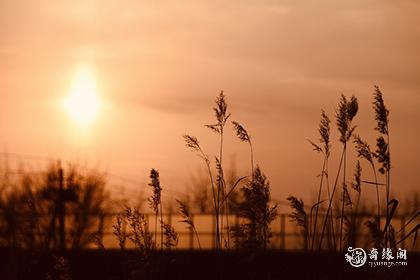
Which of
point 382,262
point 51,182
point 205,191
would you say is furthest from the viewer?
point 205,191

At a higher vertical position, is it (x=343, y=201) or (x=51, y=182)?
(x=51, y=182)

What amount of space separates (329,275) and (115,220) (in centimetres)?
154

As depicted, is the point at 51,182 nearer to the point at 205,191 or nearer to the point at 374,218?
the point at 205,191

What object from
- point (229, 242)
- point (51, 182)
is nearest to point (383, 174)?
point (229, 242)

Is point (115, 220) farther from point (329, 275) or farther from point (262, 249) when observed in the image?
point (329, 275)

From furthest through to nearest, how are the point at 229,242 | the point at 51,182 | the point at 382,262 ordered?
the point at 51,182, the point at 229,242, the point at 382,262

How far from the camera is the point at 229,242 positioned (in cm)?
632

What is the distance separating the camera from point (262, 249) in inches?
239

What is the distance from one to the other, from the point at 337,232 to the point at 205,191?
4927cm

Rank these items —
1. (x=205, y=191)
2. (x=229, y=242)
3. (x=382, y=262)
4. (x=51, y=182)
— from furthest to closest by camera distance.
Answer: (x=205, y=191)
(x=51, y=182)
(x=229, y=242)
(x=382, y=262)

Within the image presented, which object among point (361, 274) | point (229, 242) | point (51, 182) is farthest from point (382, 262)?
point (51, 182)

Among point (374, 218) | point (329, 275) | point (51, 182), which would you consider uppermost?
point (51, 182)

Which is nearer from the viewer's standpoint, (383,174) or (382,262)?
(382,262)

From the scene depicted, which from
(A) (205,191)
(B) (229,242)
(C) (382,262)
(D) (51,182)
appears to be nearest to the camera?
(C) (382,262)
